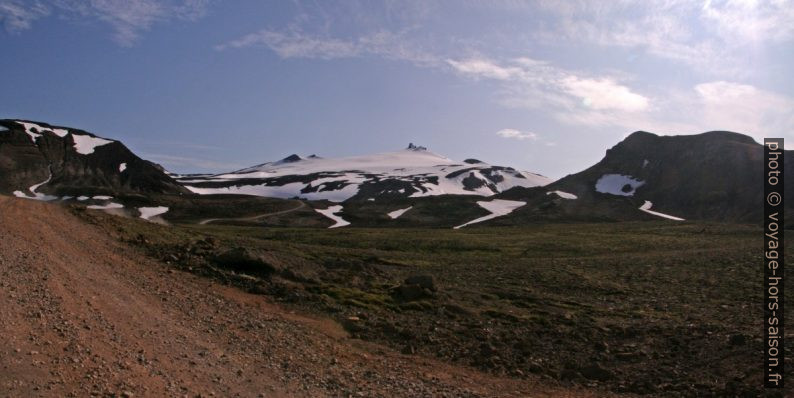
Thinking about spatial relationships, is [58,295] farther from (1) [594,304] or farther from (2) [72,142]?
(2) [72,142]

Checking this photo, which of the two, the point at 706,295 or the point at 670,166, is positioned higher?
the point at 670,166

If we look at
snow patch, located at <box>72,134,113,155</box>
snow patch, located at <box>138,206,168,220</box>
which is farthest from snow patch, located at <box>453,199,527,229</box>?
snow patch, located at <box>72,134,113,155</box>

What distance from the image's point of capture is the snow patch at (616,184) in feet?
476

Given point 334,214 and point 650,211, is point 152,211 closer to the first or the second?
point 334,214

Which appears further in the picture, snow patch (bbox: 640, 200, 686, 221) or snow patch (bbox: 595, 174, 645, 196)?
snow patch (bbox: 595, 174, 645, 196)

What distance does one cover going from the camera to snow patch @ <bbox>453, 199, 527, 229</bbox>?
120m

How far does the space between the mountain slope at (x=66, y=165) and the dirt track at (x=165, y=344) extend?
10680 cm

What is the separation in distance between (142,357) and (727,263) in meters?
37.1

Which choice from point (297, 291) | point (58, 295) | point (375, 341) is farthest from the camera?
point (297, 291)

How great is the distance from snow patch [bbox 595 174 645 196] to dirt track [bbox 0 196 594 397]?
137m

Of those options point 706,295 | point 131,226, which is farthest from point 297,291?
point 706,295

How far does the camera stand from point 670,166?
14450 cm

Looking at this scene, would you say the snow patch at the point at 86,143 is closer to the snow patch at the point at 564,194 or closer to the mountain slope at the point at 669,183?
the mountain slope at the point at 669,183

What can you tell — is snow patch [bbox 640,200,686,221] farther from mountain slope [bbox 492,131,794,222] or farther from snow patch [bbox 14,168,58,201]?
snow patch [bbox 14,168,58,201]
